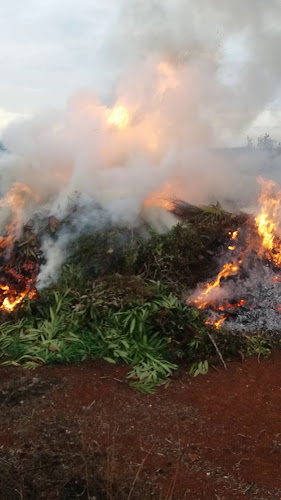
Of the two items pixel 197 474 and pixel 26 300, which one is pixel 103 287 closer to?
pixel 26 300

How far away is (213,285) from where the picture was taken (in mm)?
6855

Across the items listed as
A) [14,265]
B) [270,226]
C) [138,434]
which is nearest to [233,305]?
[270,226]

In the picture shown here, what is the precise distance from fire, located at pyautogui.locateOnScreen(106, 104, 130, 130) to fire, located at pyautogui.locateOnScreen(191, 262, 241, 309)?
388cm

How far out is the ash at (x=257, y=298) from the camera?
6258mm

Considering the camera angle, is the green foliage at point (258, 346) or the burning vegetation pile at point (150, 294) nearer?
the burning vegetation pile at point (150, 294)

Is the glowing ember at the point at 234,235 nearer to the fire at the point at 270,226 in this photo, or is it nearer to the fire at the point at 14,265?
the fire at the point at 270,226

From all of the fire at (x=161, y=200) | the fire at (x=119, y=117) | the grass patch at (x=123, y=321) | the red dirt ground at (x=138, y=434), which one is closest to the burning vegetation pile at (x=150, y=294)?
the grass patch at (x=123, y=321)

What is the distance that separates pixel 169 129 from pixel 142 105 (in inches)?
29.5

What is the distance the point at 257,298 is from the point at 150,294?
1.83 metres

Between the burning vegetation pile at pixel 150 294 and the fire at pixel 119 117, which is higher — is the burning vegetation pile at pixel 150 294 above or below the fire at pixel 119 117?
below

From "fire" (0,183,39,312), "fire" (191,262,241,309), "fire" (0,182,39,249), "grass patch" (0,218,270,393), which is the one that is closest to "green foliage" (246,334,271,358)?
"grass patch" (0,218,270,393)

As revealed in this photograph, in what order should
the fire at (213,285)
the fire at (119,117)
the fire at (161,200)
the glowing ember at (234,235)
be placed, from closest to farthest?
the fire at (213,285) < the glowing ember at (234,235) < the fire at (161,200) < the fire at (119,117)

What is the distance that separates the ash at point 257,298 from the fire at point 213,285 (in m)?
0.14

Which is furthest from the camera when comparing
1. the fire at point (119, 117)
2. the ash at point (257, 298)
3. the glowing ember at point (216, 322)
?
the fire at point (119, 117)
